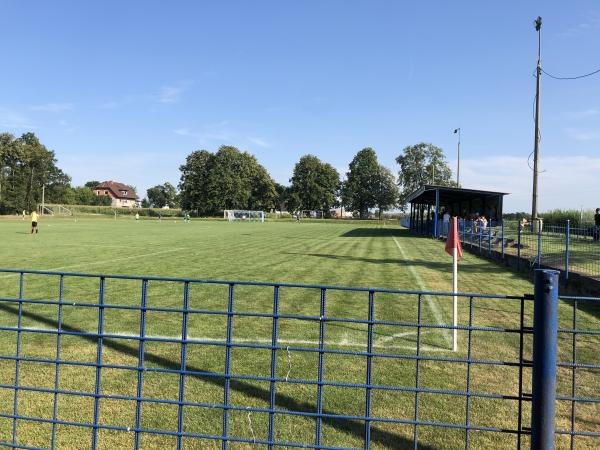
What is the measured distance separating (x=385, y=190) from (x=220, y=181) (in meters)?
37.0

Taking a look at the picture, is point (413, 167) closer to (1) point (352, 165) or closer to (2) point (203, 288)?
(1) point (352, 165)

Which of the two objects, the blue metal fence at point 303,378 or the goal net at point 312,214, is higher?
the goal net at point 312,214

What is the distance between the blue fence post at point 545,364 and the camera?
2.47 m

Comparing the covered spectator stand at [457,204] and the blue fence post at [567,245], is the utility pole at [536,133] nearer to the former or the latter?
the covered spectator stand at [457,204]

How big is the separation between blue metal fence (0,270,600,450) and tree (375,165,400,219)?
102 meters

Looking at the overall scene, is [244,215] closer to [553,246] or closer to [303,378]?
[553,246]

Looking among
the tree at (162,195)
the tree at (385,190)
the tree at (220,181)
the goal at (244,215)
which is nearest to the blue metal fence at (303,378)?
the goal at (244,215)

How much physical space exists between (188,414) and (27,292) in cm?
714

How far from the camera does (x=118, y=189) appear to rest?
A: 163 meters

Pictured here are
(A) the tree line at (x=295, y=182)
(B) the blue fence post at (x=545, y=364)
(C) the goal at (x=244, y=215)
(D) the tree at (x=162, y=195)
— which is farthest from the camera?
(D) the tree at (x=162, y=195)

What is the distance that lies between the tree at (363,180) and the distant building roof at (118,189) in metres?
87.7

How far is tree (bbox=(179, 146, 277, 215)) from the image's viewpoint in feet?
345

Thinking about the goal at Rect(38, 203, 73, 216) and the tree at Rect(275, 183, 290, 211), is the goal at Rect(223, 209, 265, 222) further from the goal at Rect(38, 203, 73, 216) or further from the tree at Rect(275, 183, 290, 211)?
the goal at Rect(38, 203, 73, 216)

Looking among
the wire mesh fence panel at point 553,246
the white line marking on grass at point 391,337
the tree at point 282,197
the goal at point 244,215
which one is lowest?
the white line marking on grass at point 391,337
